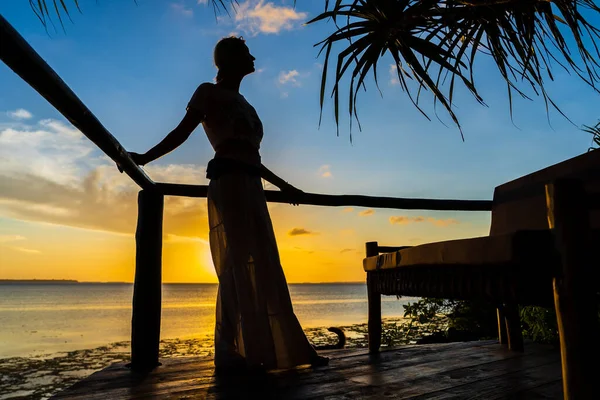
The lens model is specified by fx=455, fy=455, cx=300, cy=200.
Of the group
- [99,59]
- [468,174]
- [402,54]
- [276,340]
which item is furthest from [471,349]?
[99,59]

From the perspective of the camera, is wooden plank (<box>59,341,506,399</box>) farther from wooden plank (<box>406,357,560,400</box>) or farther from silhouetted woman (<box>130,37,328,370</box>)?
wooden plank (<box>406,357,560,400</box>)

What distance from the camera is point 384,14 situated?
2977 mm

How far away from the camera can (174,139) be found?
79.3 inches

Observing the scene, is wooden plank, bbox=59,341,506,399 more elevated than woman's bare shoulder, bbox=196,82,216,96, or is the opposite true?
woman's bare shoulder, bbox=196,82,216,96

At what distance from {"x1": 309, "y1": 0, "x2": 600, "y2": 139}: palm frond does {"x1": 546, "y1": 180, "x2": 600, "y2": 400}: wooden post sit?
1.91m

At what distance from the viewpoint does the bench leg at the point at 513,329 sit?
8.46 ft

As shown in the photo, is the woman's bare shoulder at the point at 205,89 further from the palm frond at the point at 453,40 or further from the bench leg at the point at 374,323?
the bench leg at the point at 374,323

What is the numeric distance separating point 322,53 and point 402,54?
0.62 meters

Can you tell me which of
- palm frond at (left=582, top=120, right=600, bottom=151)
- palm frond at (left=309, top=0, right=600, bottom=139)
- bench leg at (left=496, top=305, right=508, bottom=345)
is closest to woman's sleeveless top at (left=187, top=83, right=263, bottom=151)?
palm frond at (left=309, top=0, right=600, bottom=139)

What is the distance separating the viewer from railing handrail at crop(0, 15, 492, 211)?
3.26ft

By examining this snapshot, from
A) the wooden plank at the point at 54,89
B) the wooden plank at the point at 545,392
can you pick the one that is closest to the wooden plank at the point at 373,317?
the wooden plank at the point at 545,392

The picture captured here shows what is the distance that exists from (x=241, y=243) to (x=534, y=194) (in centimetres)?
157

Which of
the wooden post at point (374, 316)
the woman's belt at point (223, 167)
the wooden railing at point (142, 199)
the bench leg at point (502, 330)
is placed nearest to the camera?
the wooden railing at point (142, 199)

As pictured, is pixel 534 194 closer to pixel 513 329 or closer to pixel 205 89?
pixel 513 329
